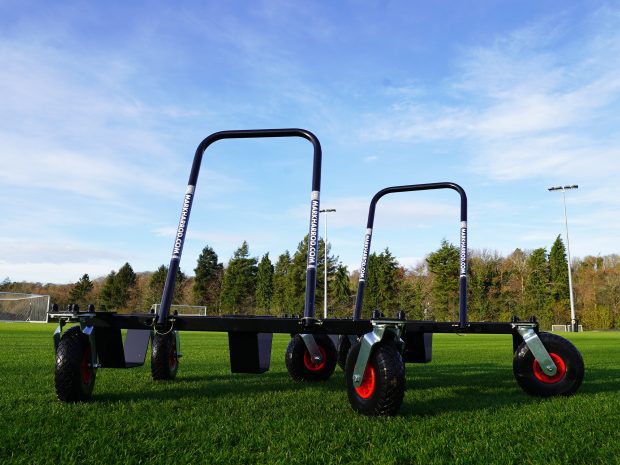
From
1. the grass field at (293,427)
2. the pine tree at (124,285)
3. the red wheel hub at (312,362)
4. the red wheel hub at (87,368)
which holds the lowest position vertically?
the grass field at (293,427)

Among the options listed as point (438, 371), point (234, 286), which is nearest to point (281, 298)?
point (234, 286)

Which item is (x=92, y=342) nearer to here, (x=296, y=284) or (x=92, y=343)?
(x=92, y=343)

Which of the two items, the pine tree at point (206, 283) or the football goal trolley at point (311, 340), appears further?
the pine tree at point (206, 283)

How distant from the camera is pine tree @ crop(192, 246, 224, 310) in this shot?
299 feet

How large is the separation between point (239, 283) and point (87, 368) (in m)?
77.2

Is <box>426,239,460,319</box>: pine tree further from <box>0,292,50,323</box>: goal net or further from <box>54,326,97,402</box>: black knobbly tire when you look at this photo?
<box>54,326,97,402</box>: black knobbly tire

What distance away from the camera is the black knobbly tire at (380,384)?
4578mm

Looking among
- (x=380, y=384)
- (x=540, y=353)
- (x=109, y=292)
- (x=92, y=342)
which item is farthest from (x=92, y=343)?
(x=109, y=292)

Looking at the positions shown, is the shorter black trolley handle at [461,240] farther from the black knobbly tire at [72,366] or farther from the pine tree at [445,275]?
the pine tree at [445,275]

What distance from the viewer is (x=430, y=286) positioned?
75.6 m

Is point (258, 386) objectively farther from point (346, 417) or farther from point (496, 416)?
point (496, 416)

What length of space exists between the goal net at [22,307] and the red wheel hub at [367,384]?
69.1 metres

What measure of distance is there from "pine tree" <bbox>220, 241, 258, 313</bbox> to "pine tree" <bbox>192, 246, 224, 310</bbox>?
7743 millimetres

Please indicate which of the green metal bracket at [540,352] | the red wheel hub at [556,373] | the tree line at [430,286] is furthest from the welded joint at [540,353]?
the tree line at [430,286]
